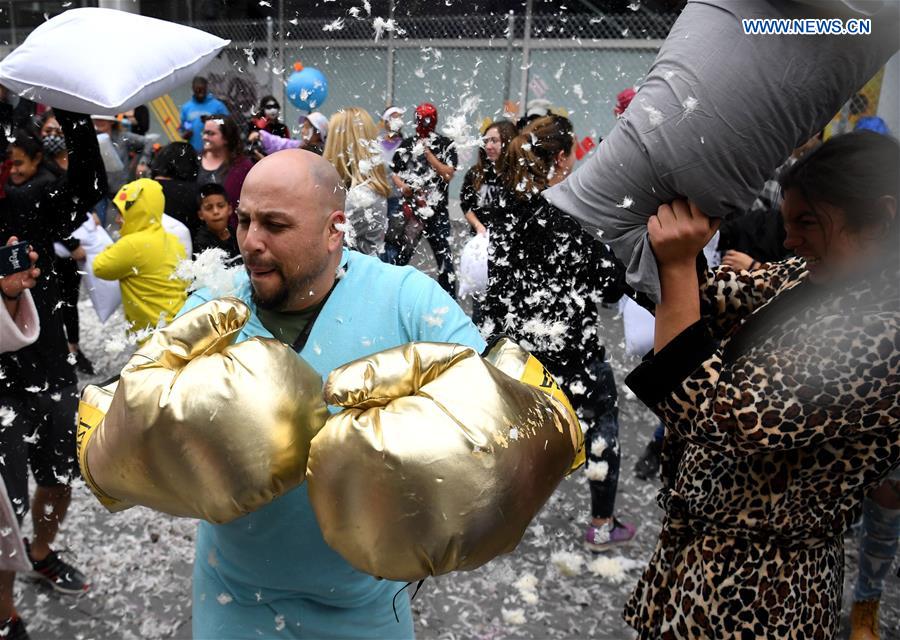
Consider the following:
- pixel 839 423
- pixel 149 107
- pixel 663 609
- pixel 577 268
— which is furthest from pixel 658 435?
pixel 149 107

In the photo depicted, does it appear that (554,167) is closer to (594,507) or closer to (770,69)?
(594,507)

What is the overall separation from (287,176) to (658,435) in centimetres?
289

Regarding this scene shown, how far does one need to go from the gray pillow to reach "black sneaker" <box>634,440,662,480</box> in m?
2.68

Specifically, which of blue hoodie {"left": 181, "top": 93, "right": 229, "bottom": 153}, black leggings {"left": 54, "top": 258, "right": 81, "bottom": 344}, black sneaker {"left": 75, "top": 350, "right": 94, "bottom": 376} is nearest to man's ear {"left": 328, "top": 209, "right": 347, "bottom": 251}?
black leggings {"left": 54, "top": 258, "right": 81, "bottom": 344}

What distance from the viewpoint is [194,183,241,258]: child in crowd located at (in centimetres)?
377

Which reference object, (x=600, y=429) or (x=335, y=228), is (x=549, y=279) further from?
(x=335, y=228)

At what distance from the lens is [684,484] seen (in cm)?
171

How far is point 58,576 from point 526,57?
5.22 m

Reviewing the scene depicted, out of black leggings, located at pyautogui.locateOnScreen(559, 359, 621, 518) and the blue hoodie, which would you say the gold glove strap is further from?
the blue hoodie

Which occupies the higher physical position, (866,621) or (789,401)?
(789,401)

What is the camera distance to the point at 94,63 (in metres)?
2.44

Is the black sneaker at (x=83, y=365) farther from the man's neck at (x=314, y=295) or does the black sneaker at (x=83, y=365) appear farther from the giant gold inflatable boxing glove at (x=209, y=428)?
the giant gold inflatable boxing glove at (x=209, y=428)

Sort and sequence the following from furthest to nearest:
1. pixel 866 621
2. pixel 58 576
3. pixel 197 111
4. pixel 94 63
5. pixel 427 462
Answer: pixel 197 111 → pixel 58 576 → pixel 866 621 → pixel 94 63 → pixel 427 462

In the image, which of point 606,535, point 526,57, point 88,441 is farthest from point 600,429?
point 526,57
